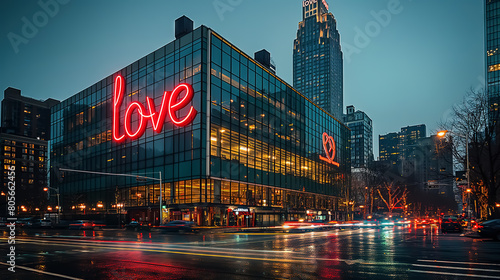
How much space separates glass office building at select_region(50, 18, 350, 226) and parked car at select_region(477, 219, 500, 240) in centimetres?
3193

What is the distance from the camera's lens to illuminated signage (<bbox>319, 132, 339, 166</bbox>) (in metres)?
84.8

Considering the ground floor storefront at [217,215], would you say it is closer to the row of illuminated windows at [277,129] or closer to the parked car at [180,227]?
the parked car at [180,227]

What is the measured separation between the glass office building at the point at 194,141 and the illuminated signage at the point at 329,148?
3.61m

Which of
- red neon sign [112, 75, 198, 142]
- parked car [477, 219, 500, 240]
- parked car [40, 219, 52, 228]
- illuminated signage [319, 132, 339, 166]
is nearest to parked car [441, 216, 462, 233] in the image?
parked car [477, 219, 500, 240]

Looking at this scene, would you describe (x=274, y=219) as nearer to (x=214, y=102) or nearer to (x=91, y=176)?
(x=214, y=102)

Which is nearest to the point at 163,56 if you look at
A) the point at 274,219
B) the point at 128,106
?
the point at 128,106

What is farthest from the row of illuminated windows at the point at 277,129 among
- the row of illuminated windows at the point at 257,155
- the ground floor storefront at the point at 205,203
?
the ground floor storefront at the point at 205,203

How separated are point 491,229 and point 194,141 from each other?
116 feet

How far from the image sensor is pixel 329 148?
286ft

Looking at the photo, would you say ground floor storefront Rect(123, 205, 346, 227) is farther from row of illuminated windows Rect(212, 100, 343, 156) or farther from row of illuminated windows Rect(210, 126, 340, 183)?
row of illuminated windows Rect(212, 100, 343, 156)

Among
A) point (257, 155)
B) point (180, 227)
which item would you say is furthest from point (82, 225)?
point (257, 155)

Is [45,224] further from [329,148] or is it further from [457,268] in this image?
[457,268]

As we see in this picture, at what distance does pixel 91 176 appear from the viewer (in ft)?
233

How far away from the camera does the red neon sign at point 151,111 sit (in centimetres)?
5153
